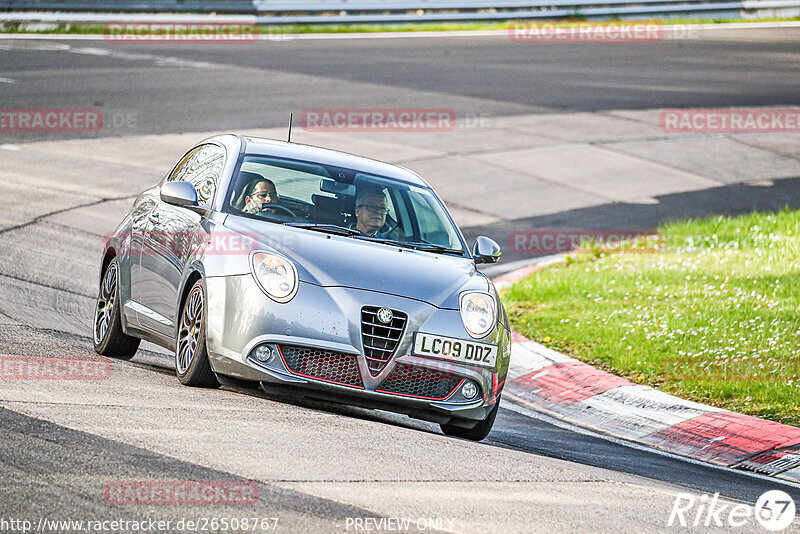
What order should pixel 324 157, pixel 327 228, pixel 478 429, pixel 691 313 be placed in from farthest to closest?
pixel 691 313
pixel 324 157
pixel 327 228
pixel 478 429

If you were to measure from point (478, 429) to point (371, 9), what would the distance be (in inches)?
1023

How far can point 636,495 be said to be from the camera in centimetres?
643

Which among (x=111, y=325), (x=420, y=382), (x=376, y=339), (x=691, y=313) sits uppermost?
(x=376, y=339)

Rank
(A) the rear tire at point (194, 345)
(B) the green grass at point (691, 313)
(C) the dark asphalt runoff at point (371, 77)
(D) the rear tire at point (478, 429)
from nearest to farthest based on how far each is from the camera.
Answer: (A) the rear tire at point (194, 345) < (D) the rear tire at point (478, 429) < (B) the green grass at point (691, 313) < (C) the dark asphalt runoff at point (371, 77)

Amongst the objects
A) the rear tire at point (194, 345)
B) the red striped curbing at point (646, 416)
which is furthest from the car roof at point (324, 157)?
the red striped curbing at point (646, 416)

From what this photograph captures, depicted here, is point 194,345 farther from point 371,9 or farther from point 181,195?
point 371,9

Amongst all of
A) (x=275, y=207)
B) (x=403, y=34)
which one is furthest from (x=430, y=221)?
(x=403, y=34)

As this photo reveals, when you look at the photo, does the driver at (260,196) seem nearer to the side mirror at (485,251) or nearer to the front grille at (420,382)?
the side mirror at (485,251)

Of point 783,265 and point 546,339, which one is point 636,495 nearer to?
point 546,339

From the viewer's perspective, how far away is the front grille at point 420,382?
732 centimetres

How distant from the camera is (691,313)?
1177cm

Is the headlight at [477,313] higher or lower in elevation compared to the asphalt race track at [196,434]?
higher

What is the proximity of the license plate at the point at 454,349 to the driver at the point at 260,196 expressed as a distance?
156cm

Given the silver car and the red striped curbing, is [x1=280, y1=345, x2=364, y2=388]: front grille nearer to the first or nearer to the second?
the silver car
